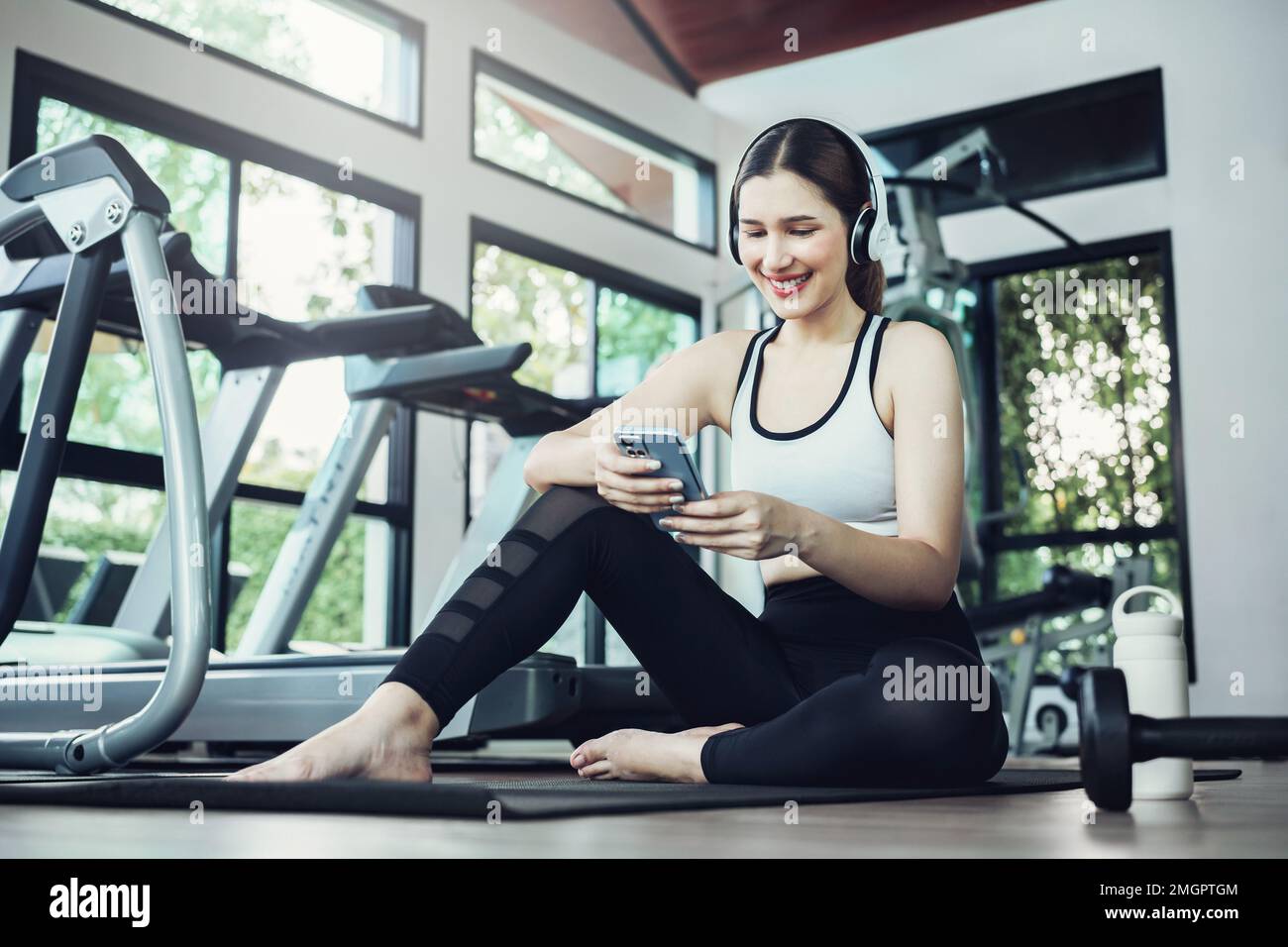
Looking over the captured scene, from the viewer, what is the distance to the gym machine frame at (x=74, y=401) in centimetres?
169

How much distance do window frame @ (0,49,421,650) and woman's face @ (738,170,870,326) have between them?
2264 mm

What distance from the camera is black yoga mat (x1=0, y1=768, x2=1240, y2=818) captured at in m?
1.22

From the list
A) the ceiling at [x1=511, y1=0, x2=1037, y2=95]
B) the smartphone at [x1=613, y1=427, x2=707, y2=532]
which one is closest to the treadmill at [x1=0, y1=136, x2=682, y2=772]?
the smartphone at [x1=613, y1=427, x2=707, y2=532]

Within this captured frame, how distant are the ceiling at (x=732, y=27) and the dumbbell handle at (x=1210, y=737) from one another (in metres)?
5.41

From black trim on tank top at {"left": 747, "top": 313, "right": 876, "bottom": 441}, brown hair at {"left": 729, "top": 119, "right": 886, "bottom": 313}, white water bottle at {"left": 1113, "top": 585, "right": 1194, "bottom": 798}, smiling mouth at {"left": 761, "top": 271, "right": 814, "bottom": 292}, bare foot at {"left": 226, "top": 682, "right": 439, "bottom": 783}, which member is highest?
brown hair at {"left": 729, "top": 119, "right": 886, "bottom": 313}

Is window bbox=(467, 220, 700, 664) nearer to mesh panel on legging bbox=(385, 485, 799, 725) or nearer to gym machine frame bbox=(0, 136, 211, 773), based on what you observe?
→ gym machine frame bbox=(0, 136, 211, 773)

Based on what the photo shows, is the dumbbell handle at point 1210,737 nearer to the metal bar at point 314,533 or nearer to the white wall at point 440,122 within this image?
the metal bar at point 314,533

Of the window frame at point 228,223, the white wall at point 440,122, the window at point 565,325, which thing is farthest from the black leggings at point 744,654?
the window at point 565,325

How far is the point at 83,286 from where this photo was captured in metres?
1.93

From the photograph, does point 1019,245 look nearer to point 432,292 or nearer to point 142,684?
point 432,292

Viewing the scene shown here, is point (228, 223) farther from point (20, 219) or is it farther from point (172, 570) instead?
point (172, 570)

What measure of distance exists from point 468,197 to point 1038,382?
263cm
